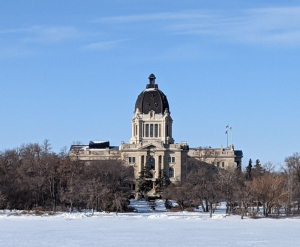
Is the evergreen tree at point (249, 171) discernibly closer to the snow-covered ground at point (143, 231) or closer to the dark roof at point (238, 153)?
the dark roof at point (238, 153)

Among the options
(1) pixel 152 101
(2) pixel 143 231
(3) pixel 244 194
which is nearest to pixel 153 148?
(1) pixel 152 101

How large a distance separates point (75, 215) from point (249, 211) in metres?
16.0

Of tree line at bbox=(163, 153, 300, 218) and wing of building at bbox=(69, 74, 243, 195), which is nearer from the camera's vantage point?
tree line at bbox=(163, 153, 300, 218)

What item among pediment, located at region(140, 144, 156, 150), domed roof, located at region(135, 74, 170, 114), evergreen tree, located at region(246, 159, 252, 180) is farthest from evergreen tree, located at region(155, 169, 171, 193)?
domed roof, located at region(135, 74, 170, 114)

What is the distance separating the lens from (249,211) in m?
68.4

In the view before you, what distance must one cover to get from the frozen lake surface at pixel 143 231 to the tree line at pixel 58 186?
857 cm

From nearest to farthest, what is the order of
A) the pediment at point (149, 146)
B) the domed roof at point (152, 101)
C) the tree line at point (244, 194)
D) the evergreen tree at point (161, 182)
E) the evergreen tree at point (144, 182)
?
→ the tree line at point (244, 194) → the evergreen tree at point (161, 182) → the evergreen tree at point (144, 182) → the pediment at point (149, 146) → the domed roof at point (152, 101)

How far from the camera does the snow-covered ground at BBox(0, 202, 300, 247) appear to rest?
4125 cm

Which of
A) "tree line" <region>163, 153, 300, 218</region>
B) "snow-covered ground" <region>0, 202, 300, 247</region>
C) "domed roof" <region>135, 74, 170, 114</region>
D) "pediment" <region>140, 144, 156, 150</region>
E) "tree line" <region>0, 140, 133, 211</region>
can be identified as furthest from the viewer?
"domed roof" <region>135, 74, 170, 114</region>

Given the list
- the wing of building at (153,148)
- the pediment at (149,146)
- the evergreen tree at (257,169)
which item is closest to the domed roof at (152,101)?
the wing of building at (153,148)

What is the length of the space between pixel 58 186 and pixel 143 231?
109ft

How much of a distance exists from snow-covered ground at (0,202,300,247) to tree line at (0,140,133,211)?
865 centimetres

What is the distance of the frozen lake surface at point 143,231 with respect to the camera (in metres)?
41.3

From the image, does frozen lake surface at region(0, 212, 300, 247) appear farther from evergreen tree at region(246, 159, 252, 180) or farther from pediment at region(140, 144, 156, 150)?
pediment at region(140, 144, 156, 150)
